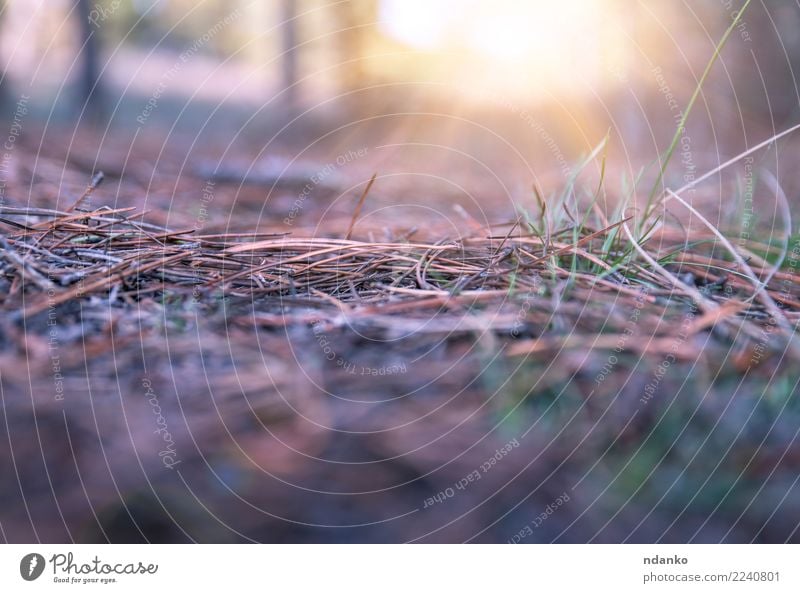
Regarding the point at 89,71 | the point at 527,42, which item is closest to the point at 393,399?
the point at 527,42

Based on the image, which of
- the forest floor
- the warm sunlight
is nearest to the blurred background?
the warm sunlight

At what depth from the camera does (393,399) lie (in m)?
0.54

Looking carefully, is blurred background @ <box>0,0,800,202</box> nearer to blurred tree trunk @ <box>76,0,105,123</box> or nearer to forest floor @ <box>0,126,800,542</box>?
blurred tree trunk @ <box>76,0,105,123</box>

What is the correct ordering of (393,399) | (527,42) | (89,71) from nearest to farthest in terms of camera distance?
(393,399), (527,42), (89,71)

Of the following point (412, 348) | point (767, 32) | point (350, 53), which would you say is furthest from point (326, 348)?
point (767, 32)

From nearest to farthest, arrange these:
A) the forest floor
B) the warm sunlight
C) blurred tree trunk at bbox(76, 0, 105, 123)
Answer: the forest floor
the warm sunlight
blurred tree trunk at bbox(76, 0, 105, 123)

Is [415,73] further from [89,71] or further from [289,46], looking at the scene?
[89,71]

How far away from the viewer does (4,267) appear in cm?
69

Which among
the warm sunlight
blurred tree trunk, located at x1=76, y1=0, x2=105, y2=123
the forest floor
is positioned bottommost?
the forest floor

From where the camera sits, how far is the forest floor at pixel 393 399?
488 mm

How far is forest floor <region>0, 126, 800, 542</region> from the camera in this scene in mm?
488

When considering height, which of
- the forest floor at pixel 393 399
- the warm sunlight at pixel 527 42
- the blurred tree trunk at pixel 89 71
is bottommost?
the forest floor at pixel 393 399

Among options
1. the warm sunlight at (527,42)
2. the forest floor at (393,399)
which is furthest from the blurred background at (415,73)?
the forest floor at (393,399)

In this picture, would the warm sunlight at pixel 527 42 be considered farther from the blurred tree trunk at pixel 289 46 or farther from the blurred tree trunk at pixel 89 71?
the blurred tree trunk at pixel 89 71
